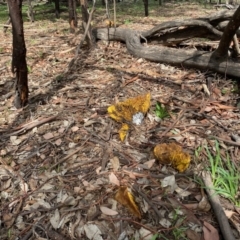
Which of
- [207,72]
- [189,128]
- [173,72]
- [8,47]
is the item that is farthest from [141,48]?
[8,47]

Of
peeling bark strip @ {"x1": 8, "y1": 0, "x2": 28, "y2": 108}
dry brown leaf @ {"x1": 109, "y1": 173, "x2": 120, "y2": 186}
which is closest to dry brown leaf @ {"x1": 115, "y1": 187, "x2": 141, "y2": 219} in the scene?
dry brown leaf @ {"x1": 109, "y1": 173, "x2": 120, "y2": 186}

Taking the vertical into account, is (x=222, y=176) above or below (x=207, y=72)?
below

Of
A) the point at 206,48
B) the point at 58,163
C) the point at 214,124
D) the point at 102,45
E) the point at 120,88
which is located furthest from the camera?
the point at 102,45

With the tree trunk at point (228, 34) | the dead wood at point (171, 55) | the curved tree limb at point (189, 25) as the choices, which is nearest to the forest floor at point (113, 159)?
the dead wood at point (171, 55)

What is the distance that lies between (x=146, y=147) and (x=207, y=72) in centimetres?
165

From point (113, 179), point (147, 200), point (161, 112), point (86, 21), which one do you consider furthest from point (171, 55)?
point (147, 200)

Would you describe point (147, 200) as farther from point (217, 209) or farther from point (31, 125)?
point (31, 125)

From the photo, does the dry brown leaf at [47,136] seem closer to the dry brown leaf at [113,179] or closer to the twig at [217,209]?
the dry brown leaf at [113,179]

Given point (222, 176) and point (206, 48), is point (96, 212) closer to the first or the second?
point (222, 176)

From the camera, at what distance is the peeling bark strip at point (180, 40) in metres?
3.41

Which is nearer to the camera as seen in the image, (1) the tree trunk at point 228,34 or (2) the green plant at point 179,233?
(2) the green plant at point 179,233

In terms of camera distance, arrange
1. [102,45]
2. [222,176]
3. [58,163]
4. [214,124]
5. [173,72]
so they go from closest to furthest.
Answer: [222,176], [58,163], [214,124], [173,72], [102,45]

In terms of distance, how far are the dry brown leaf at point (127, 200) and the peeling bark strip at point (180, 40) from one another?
2141mm

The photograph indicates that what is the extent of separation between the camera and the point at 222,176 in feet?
7.13
